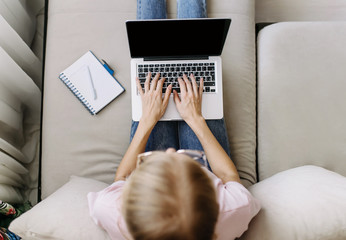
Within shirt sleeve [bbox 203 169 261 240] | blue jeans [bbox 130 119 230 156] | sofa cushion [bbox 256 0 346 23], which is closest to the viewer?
shirt sleeve [bbox 203 169 261 240]

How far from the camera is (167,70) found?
971mm

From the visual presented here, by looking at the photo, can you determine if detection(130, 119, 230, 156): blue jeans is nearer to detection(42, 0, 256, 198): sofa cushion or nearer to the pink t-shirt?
detection(42, 0, 256, 198): sofa cushion

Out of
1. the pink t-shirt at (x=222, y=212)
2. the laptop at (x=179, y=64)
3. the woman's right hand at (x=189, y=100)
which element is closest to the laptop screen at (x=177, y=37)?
the laptop at (x=179, y=64)

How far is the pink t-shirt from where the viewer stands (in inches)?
26.7

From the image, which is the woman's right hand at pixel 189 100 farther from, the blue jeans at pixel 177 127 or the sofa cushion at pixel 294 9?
the sofa cushion at pixel 294 9

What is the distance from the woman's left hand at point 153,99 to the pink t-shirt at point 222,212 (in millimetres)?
284

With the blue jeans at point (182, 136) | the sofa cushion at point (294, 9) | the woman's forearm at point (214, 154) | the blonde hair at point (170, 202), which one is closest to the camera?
the blonde hair at point (170, 202)

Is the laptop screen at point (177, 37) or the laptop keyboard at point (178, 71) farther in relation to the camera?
the laptop keyboard at point (178, 71)

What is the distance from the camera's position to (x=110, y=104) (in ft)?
3.39

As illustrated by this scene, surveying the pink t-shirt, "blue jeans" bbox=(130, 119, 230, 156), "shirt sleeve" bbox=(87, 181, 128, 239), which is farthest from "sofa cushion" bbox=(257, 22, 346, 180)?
"shirt sleeve" bbox=(87, 181, 128, 239)

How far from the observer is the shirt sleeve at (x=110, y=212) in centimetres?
68

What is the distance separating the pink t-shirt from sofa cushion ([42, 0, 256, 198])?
0.30m

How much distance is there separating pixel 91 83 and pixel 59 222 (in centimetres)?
51

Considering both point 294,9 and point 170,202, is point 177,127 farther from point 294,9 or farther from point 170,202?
point 294,9
